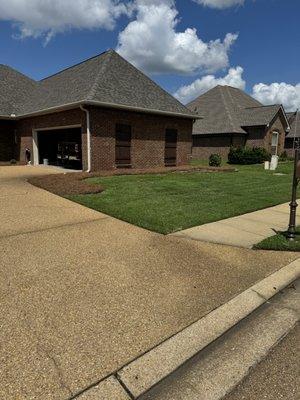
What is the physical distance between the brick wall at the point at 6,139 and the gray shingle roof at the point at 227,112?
59.1 feet

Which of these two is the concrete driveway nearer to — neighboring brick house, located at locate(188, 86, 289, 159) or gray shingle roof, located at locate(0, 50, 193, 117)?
gray shingle roof, located at locate(0, 50, 193, 117)

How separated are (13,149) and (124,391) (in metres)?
25.4

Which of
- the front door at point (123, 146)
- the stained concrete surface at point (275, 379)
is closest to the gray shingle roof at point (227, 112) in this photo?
the front door at point (123, 146)

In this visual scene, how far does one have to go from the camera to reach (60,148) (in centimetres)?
2380

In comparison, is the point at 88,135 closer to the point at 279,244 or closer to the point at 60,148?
the point at 60,148

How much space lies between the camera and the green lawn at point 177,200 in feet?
26.4

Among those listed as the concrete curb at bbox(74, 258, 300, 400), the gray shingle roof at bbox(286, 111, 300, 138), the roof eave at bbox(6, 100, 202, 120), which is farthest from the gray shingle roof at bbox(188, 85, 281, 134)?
the concrete curb at bbox(74, 258, 300, 400)

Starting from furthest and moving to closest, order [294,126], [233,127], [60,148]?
1. [294,126]
2. [233,127]
3. [60,148]

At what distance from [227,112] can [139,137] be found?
17.3 metres

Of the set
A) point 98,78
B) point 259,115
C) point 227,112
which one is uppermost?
point 98,78

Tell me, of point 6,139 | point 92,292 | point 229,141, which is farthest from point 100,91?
point 229,141

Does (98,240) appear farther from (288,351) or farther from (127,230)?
(288,351)

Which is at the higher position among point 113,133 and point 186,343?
point 113,133

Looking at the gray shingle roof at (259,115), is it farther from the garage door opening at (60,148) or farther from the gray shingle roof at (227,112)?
the garage door opening at (60,148)
